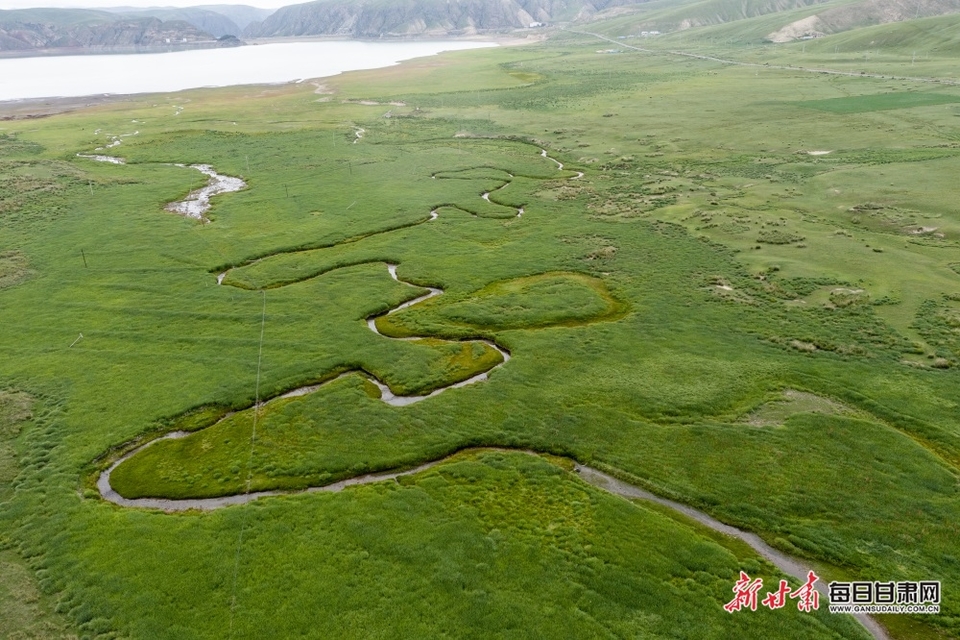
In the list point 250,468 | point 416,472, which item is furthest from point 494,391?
point 250,468

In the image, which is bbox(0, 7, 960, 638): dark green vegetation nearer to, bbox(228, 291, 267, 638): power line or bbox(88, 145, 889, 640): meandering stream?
bbox(228, 291, 267, 638): power line

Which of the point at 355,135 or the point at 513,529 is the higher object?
the point at 355,135

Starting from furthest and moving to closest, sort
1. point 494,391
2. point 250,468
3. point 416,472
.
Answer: point 494,391
point 250,468
point 416,472

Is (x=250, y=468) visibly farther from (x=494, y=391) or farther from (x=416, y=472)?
(x=494, y=391)

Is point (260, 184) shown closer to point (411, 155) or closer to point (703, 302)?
point (411, 155)

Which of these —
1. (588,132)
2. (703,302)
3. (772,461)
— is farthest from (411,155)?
(772,461)

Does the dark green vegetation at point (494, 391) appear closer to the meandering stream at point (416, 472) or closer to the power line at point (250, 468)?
the power line at point (250, 468)

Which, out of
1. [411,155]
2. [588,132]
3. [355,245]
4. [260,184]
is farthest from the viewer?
[588,132]

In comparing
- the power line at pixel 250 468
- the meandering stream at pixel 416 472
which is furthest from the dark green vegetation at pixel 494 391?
the meandering stream at pixel 416 472
